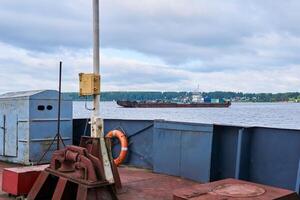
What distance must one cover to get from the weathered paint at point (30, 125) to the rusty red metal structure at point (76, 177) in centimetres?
294

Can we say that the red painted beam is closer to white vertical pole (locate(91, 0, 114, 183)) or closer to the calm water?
white vertical pole (locate(91, 0, 114, 183))

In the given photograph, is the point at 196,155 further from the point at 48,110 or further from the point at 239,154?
the point at 48,110

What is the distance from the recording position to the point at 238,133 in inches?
243

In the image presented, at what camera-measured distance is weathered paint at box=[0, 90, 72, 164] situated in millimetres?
8062

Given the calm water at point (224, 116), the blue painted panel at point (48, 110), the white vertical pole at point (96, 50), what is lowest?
the calm water at point (224, 116)

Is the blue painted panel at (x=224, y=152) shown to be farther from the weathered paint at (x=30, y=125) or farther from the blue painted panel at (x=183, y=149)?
the weathered paint at (x=30, y=125)

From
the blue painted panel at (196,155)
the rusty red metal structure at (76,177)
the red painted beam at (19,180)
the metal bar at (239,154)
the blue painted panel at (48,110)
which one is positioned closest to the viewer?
the rusty red metal structure at (76,177)

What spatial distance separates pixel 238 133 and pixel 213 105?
84101 mm

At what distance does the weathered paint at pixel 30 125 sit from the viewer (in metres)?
8.06

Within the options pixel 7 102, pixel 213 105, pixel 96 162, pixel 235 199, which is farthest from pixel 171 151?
pixel 213 105

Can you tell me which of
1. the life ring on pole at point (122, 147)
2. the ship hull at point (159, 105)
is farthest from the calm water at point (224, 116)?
the ship hull at point (159, 105)

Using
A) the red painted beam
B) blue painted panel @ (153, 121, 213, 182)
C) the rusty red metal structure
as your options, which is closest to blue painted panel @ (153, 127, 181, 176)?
blue painted panel @ (153, 121, 213, 182)

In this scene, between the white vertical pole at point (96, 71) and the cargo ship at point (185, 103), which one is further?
the cargo ship at point (185, 103)

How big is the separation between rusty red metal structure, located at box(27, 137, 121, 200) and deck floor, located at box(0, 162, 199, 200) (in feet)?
2.01
